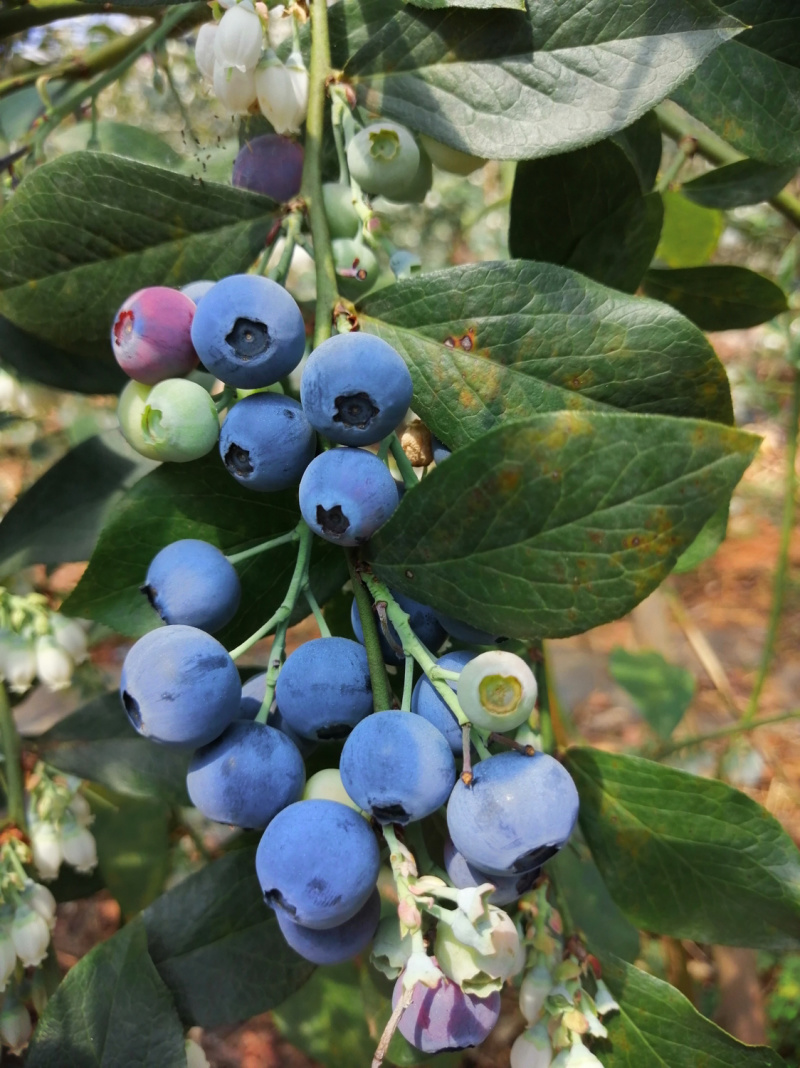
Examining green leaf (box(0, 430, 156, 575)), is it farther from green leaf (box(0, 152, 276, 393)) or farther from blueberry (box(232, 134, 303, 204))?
blueberry (box(232, 134, 303, 204))

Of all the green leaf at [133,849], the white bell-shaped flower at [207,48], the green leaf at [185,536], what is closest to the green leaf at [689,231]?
the white bell-shaped flower at [207,48]

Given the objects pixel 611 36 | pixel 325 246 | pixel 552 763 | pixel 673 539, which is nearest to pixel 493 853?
pixel 552 763

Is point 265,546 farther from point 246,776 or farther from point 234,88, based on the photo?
point 234,88

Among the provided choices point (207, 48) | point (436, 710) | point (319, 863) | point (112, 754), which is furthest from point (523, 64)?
point (112, 754)

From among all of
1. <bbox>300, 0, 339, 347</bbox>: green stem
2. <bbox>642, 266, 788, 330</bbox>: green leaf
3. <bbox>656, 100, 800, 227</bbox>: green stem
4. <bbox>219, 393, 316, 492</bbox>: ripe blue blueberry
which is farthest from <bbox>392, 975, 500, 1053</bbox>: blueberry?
<bbox>656, 100, 800, 227</bbox>: green stem

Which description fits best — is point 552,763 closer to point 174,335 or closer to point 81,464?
point 174,335

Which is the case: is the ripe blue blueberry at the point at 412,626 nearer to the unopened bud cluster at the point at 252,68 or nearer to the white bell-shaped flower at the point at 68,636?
the unopened bud cluster at the point at 252,68
